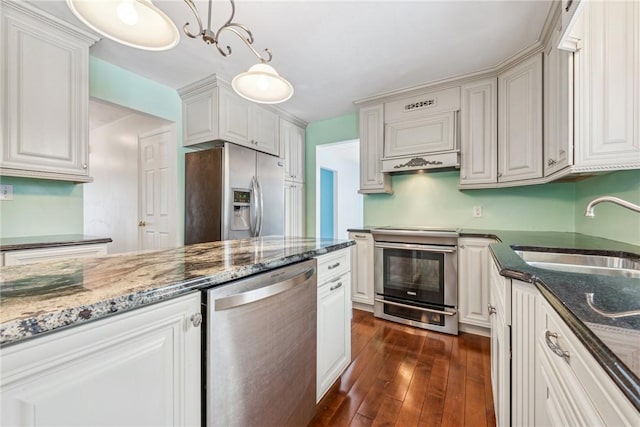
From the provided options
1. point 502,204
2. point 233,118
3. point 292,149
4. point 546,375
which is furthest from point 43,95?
point 502,204

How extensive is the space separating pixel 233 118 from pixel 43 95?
1.43m

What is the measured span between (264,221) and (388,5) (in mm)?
2323

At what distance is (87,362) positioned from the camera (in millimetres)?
597

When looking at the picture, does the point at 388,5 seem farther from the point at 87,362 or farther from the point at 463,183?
the point at 87,362

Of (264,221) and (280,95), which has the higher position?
(280,95)

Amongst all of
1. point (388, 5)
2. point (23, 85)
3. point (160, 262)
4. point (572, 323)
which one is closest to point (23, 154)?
point (23, 85)

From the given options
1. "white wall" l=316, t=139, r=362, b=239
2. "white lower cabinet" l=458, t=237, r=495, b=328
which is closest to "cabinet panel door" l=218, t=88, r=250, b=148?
"white wall" l=316, t=139, r=362, b=239

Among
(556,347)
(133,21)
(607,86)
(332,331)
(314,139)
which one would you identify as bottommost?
(332,331)

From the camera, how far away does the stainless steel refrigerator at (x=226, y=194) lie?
8.84 feet

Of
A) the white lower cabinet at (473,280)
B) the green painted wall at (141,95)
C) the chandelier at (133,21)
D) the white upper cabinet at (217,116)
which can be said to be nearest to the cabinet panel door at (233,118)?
the white upper cabinet at (217,116)

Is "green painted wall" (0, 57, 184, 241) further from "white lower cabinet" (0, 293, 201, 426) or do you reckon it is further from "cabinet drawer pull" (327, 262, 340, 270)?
"white lower cabinet" (0, 293, 201, 426)

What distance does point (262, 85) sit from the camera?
61.8 inches

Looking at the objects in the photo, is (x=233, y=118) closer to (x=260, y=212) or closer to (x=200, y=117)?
(x=200, y=117)

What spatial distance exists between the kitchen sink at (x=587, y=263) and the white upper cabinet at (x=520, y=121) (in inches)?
39.0
